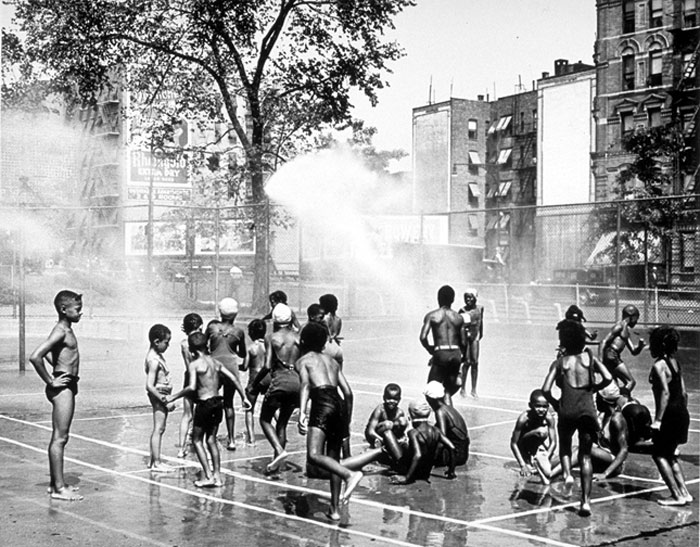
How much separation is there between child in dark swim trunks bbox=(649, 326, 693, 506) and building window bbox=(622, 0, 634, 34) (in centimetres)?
4296

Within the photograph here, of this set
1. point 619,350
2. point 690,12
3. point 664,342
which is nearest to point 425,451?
point 664,342

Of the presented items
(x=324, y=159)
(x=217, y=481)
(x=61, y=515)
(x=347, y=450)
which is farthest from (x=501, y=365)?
(x=324, y=159)

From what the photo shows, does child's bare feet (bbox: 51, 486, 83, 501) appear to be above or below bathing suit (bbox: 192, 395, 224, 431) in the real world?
below

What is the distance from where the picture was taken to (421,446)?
33.0 feet

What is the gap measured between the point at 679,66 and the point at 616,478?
42169 millimetres

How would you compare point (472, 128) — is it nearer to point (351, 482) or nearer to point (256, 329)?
point (256, 329)

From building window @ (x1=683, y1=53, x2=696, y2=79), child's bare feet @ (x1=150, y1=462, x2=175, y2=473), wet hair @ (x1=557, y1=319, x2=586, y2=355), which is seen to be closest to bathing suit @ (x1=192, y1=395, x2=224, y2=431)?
child's bare feet @ (x1=150, y1=462, x2=175, y2=473)

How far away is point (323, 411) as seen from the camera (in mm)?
8516

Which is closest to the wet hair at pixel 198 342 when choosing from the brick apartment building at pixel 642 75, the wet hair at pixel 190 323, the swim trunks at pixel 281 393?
the swim trunks at pixel 281 393

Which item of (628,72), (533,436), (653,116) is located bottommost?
(533,436)

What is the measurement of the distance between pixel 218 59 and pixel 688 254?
14.8 m

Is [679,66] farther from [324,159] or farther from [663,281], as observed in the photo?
[663,281]

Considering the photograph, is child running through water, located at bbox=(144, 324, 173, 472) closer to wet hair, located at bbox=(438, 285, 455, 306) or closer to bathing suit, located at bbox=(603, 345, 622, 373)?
wet hair, located at bbox=(438, 285, 455, 306)

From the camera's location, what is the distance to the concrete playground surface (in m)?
7.91
